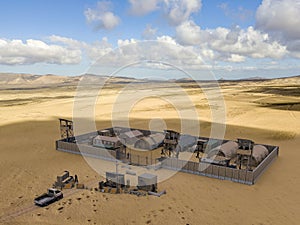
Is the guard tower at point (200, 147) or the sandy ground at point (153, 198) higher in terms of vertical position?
the guard tower at point (200, 147)

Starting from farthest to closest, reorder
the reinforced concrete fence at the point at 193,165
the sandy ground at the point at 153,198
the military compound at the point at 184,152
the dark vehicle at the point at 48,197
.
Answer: the military compound at the point at 184,152, the reinforced concrete fence at the point at 193,165, the dark vehicle at the point at 48,197, the sandy ground at the point at 153,198

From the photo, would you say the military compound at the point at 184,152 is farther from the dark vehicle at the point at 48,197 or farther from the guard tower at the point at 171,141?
the dark vehicle at the point at 48,197

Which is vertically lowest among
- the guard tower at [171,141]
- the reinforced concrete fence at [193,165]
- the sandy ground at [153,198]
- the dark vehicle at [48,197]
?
the sandy ground at [153,198]

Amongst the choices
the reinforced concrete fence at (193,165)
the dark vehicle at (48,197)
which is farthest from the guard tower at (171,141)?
the dark vehicle at (48,197)

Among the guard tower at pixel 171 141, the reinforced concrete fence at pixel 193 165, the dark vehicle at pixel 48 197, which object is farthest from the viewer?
the guard tower at pixel 171 141

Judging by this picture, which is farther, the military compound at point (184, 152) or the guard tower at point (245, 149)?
the guard tower at point (245, 149)

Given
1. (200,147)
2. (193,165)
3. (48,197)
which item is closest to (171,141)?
(200,147)

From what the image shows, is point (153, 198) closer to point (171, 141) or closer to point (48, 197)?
point (48, 197)
